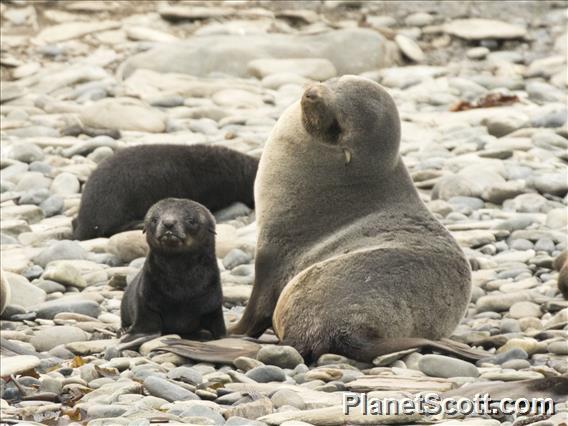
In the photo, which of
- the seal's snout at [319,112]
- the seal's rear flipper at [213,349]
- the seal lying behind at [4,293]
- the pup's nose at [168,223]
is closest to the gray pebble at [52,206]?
the seal lying behind at [4,293]

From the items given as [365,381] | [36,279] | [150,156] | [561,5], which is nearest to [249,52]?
[561,5]

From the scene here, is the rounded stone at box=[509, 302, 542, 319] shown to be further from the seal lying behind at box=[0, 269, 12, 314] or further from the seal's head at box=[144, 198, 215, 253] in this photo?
the seal lying behind at box=[0, 269, 12, 314]

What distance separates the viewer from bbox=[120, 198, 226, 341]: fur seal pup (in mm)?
7012

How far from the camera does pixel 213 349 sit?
21.6 feet

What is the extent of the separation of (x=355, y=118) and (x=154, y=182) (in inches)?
132

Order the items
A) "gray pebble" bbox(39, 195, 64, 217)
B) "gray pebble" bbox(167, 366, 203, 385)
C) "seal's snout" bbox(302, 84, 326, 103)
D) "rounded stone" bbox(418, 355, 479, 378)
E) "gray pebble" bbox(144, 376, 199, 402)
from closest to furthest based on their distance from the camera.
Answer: "gray pebble" bbox(144, 376, 199, 402)
"gray pebble" bbox(167, 366, 203, 385)
"rounded stone" bbox(418, 355, 479, 378)
"seal's snout" bbox(302, 84, 326, 103)
"gray pebble" bbox(39, 195, 64, 217)

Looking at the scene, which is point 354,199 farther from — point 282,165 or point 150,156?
point 150,156

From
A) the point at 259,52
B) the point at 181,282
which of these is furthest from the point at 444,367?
the point at 259,52

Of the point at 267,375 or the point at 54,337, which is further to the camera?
the point at 54,337

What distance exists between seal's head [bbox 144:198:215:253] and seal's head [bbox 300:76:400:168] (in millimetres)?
788

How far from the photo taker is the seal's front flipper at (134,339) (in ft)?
22.2

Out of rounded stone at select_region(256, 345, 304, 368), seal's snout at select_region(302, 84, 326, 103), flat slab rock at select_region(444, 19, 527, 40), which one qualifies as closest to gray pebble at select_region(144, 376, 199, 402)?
rounded stone at select_region(256, 345, 304, 368)

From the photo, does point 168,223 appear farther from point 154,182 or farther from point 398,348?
point 154,182

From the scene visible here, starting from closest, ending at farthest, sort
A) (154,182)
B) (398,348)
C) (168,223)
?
1. (398,348)
2. (168,223)
3. (154,182)
